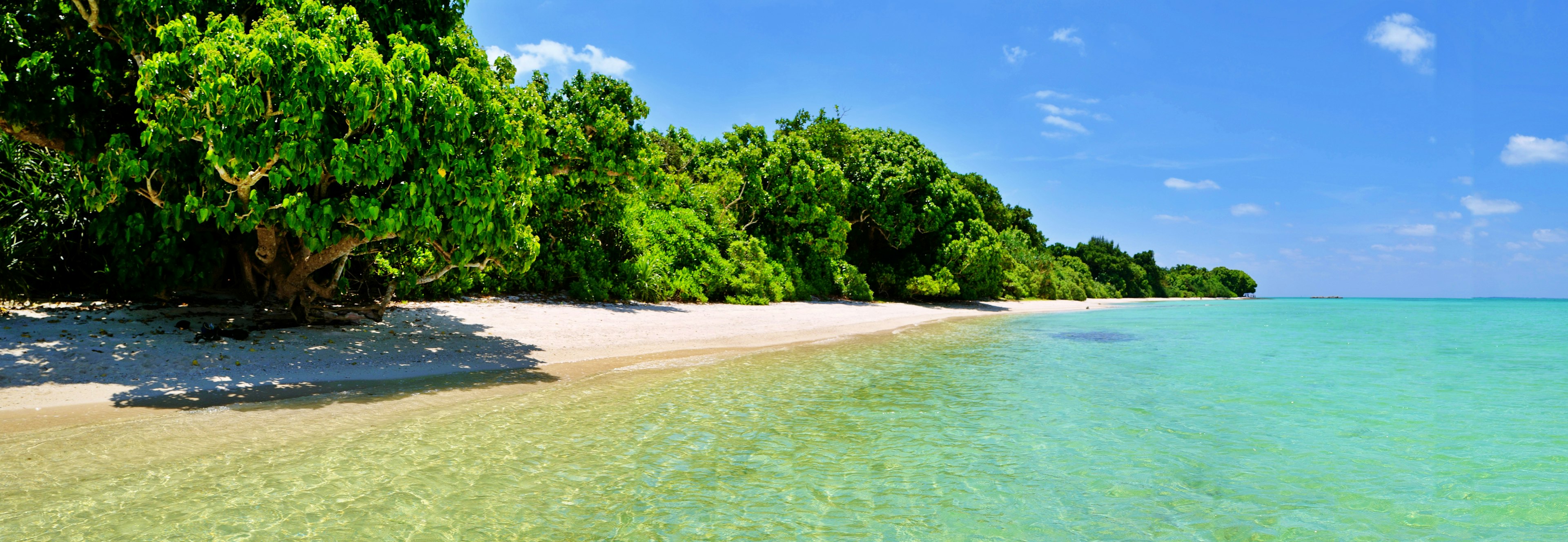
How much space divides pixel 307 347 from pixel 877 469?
30.5 ft

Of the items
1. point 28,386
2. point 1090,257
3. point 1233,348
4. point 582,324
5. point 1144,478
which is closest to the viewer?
point 1144,478

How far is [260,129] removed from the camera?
875 centimetres

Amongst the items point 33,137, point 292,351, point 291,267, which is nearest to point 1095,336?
point 292,351

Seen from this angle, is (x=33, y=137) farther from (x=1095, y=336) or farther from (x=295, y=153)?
(x=1095, y=336)

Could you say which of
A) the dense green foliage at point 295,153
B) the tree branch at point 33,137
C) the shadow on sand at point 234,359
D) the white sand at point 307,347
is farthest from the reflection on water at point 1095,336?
the tree branch at point 33,137

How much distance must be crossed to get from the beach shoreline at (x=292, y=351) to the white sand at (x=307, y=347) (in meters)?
0.02

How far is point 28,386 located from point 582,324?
9007 mm

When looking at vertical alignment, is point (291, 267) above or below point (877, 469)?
above

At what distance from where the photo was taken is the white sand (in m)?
8.28

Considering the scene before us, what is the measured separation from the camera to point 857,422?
8.22m

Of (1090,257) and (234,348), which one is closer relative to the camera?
(234,348)

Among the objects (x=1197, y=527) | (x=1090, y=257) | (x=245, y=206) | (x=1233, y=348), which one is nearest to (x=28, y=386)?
(x=245, y=206)

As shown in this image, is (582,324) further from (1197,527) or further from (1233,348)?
(1233,348)

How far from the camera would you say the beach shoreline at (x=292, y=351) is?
7961 mm
